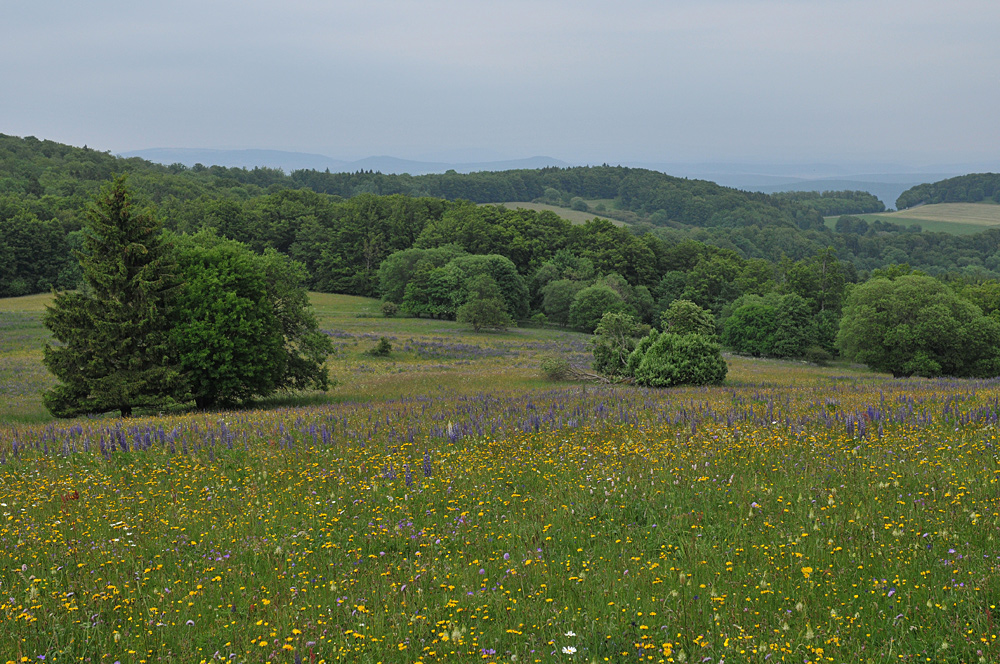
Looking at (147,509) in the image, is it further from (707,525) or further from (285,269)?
(285,269)

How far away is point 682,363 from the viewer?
94.1ft

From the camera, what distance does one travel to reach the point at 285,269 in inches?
1179

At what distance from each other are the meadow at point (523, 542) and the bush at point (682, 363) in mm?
16526

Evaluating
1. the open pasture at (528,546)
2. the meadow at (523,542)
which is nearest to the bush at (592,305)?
the meadow at (523,542)

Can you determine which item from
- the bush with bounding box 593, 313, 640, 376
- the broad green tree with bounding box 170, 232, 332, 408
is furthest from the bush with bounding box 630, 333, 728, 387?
the broad green tree with bounding box 170, 232, 332, 408

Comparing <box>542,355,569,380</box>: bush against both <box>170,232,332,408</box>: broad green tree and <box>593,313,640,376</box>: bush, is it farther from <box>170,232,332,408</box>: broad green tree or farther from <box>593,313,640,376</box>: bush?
<box>170,232,332,408</box>: broad green tree

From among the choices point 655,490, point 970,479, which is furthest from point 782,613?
point 970,479

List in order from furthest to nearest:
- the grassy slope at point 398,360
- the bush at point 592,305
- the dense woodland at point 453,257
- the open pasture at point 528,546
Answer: the bush at point 592,305, the dense woodland at point 453,257, the grassy slope at point 398,360, the open pasture at point 528,546

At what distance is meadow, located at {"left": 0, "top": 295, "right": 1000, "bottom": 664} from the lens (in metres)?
4.74

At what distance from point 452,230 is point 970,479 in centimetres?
12360

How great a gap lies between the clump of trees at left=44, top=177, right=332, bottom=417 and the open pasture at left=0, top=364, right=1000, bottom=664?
45.4 feet

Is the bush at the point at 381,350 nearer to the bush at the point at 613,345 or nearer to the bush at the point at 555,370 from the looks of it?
the bush at the point at 555,370

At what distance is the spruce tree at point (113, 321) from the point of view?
77.3 ft

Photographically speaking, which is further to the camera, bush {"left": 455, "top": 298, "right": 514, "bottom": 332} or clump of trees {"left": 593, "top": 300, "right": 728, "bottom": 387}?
bush {"left": 455, "top": 298, "right": 514, "bottom": 332}
